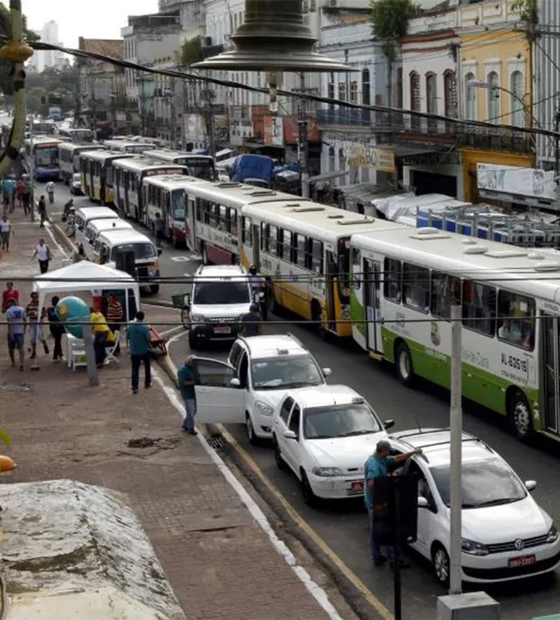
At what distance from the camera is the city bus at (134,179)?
51031mm

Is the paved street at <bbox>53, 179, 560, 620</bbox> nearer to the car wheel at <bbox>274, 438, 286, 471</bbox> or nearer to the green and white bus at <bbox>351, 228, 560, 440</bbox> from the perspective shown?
the car wheel at <bbox>274, 438, 286, 471</bbox>

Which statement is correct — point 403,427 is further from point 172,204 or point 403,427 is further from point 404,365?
point 172,204

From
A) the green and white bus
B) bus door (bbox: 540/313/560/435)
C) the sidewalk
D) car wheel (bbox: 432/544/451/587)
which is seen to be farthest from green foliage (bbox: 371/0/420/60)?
car wheel (bbox: 432/544/451/587)

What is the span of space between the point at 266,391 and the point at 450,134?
2682 cm

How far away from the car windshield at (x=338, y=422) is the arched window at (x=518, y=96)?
24.6 metres

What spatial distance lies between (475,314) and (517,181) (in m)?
17.9

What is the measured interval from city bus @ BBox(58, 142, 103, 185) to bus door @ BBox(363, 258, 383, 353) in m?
49.2

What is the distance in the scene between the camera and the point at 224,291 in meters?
28.1

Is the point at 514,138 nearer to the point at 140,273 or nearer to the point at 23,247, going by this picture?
the point at 140,273

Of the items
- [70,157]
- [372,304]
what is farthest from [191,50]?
[372,304]

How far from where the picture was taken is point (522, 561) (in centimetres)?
1287

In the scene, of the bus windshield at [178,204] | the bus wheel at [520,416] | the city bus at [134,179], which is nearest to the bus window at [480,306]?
the bus wheel at [520,416]

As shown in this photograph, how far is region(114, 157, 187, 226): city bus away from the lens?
51.0m

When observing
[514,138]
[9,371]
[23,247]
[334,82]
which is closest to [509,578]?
[9,371]
